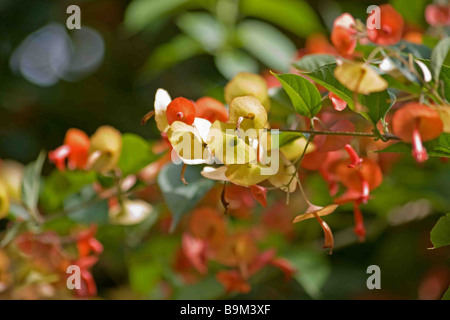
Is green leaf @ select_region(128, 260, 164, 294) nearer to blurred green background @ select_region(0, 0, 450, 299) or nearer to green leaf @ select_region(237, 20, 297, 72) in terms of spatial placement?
blurred green background @ select_region(0, 0, 450, 299)

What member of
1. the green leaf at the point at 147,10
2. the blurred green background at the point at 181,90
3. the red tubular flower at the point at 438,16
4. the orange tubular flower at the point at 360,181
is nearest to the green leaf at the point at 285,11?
the blurred green background at the point at 181,90

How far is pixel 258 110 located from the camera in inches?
18.3

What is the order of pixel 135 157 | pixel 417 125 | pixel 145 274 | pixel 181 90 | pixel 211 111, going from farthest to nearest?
pixel 181 90 < pixel 145 274 < pixel 135 157 < pixel 211 111 < pixel 417 125

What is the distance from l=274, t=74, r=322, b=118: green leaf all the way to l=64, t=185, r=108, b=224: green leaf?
1.02 feet

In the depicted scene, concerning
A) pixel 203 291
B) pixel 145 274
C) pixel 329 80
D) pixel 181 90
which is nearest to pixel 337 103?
pixel 329 80

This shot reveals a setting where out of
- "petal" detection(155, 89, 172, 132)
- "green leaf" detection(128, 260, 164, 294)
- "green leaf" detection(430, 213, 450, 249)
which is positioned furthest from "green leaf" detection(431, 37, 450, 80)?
"green leaf" detection(128, 260, 164, 294)

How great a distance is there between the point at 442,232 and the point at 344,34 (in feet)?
0.70

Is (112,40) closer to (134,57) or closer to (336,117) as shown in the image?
(134,57)

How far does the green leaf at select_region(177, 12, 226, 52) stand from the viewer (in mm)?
1073

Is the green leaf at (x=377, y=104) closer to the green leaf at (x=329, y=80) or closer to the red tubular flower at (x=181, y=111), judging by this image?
the green leaf at (x=329, y=80)

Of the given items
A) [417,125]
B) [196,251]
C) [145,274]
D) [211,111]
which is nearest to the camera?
[417,125]

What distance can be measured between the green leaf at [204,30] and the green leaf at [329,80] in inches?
24.5

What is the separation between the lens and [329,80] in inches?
19.1

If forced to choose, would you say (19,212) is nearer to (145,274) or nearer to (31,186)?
(31,186)
